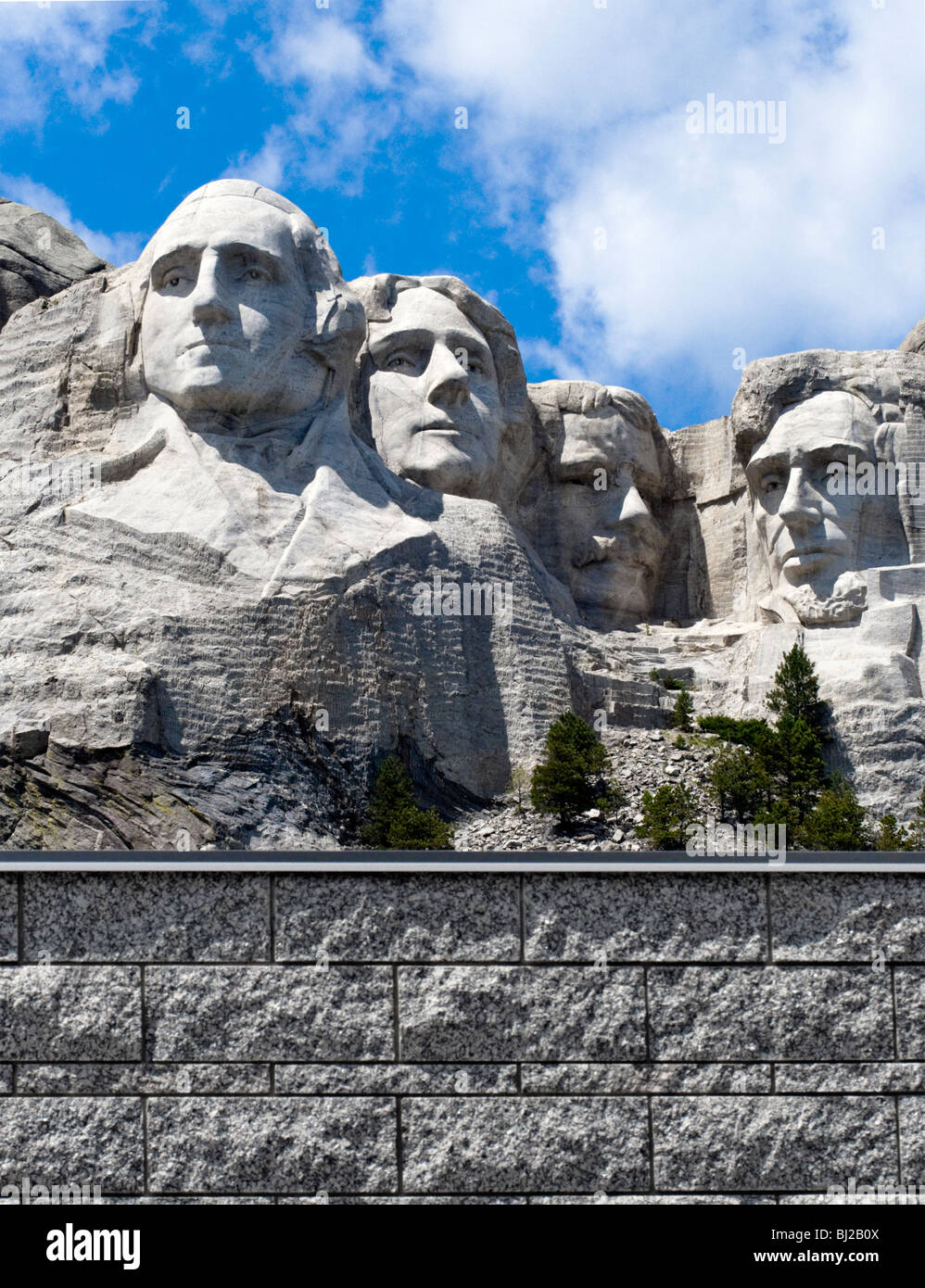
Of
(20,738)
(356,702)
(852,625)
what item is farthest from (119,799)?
(852,625)

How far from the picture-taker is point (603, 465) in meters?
16.7

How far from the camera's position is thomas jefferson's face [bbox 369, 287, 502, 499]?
607 inches

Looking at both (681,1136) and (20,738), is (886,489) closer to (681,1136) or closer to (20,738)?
(20,738)

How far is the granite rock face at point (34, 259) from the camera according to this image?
54.4ft

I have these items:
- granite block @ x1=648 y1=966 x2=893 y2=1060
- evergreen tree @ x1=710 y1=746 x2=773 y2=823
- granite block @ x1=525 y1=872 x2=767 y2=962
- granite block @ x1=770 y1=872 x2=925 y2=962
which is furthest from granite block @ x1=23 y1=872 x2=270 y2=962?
evergreen tree @ x1=710 y1=746 x2=773 y2=823

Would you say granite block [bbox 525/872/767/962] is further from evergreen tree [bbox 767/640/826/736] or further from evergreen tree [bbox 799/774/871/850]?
evergreen tree [bbox 767/640/826/736]

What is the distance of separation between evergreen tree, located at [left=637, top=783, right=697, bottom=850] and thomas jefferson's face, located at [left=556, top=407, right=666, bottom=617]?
3.71m

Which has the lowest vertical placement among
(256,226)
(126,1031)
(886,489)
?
(126,1031)

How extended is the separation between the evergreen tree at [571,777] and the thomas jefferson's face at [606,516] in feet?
10.8

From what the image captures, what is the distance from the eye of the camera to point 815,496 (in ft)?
51.9

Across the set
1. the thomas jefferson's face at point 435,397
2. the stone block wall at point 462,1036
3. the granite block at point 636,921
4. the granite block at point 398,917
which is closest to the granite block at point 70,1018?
the stone block wall at point 462,1036

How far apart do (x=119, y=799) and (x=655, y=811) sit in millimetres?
3056

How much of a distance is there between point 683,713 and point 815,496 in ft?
7.13

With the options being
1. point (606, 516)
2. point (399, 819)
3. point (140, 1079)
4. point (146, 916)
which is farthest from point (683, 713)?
point (140, 1079)
